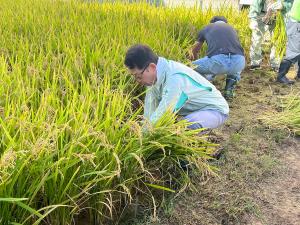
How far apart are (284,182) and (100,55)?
1.65 metres

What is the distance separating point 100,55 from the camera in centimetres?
318

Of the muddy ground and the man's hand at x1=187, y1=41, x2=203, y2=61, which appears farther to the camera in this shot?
the man's hand at x1=187, y1=41, x2=203, y2=61

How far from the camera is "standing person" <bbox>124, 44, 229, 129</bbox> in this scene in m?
2.43

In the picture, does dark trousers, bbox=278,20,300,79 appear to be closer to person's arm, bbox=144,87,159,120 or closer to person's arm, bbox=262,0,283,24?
person's arm, bbox=262,0,283,24

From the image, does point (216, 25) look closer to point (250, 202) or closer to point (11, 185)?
point (250, 202)

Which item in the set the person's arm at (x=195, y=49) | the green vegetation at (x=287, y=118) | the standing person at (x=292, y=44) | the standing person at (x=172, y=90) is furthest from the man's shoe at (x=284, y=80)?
the standing person at (x=172, y=90)

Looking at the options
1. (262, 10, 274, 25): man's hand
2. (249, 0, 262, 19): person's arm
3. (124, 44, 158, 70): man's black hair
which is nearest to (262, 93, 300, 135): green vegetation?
(124, 44, 158, 70): man's black hair

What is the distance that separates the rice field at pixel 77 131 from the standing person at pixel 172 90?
134 millimetres

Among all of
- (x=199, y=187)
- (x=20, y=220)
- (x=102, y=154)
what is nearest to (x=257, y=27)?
(x=199, y=187)

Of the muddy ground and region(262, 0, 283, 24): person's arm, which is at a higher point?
region(262, 0, 283, 24): person's arm

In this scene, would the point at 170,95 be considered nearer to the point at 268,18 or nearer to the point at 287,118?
the point at 287,118

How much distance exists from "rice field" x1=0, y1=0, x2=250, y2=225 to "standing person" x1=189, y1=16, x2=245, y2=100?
0.23 metres

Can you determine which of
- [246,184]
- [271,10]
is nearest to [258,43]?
[271,10]

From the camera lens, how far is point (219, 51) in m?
4.07
